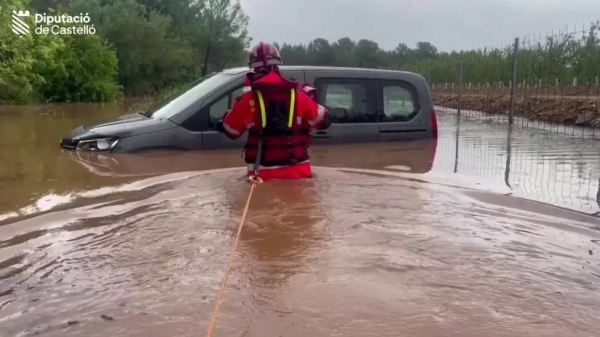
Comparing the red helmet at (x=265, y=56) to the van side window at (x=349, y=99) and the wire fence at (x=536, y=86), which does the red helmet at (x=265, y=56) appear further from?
the wire fence at (x=536, y=86)

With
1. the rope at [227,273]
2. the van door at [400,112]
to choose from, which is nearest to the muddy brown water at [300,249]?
the rope at [227,273]

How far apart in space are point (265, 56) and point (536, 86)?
16.2 metres

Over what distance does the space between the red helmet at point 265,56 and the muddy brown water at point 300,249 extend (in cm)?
96

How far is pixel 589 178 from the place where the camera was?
6.45 metres

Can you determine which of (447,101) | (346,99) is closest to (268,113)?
(346,99)

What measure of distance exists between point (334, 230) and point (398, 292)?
3.84 feet

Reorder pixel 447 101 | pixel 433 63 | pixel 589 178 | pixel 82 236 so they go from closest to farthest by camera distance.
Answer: pixel 82 236
pixel 589 178
pixel 447 101
pixel 433 63

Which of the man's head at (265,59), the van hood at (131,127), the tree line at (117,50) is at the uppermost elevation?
the tree line at (117,50)

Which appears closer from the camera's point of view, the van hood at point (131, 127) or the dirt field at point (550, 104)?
the van hood at point (131, 127)

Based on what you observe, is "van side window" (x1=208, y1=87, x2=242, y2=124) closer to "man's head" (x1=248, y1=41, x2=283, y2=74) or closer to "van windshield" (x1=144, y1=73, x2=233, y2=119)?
"van windshield" (x1=144, y1=73, x2=233, y2=119)

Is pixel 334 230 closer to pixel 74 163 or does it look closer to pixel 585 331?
pixel 585 331

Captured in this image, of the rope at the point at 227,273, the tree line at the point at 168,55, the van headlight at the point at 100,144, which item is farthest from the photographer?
the tree line at the point at 168,55

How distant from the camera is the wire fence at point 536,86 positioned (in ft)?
44.6

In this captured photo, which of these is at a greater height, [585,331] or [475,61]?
[475,61]
